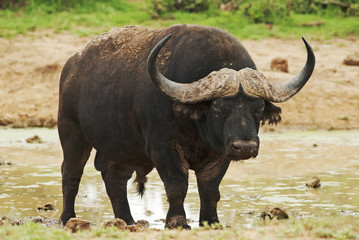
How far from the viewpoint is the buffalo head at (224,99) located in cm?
603

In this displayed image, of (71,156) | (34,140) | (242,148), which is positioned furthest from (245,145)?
(34,140)

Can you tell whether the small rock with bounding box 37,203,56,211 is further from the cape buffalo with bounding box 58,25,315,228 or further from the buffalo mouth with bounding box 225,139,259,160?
the buffalo mouth with bounding box 225,139,259,160

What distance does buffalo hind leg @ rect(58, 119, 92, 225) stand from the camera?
25.7ft

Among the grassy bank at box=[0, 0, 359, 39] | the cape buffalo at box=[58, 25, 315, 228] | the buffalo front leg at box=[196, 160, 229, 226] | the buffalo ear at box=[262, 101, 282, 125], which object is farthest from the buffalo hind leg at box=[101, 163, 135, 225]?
the grassy bank at box=[0, 0, 359, 39]

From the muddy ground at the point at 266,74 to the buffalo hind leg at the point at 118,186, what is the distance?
731 centimetres

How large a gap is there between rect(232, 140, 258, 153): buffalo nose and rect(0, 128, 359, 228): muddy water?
54.7 inches

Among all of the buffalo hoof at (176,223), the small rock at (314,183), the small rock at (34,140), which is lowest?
the small rock at (34,140)

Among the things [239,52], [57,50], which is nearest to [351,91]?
[57,50]

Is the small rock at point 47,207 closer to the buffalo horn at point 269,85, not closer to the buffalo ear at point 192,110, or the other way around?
the buffalo ear at point 192,110

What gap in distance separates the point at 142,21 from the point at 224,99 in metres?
14.4

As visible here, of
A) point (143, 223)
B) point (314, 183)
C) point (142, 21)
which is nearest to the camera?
point (143, 223)

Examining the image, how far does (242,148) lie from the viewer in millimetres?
5879

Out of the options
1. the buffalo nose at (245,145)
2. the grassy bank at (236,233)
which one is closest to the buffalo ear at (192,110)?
the buffalo nose at (245,145)

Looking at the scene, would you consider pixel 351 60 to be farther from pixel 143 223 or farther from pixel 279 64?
pixel 143 223
